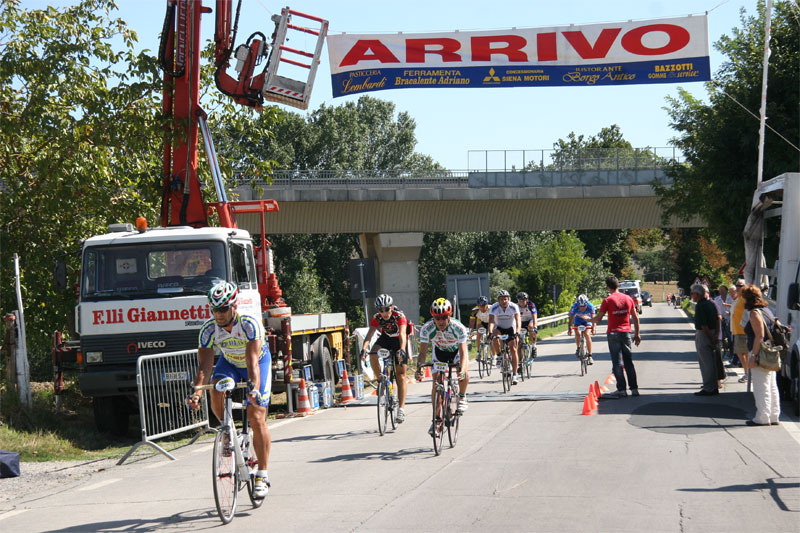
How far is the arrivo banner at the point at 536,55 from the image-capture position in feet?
66.5

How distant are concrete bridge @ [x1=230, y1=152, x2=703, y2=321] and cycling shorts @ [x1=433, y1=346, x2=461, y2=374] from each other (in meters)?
30.6

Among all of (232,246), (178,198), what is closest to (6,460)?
(232,246)

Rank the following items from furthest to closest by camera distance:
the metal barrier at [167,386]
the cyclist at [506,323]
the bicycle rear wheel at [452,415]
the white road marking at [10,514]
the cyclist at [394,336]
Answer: the cyclist at [506,323]
the metal barrier at [167,386]
the cyclist at [394,336]
the bicycle rear wheel at [452,415]
the white road marking at [10,514]

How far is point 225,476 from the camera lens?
7.55m

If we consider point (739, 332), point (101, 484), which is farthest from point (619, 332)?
point (101, 484)

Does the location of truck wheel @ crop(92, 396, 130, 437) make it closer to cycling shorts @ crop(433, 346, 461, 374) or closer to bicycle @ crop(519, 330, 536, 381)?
cycling shorts @ crop(433, 346, 461, 374)

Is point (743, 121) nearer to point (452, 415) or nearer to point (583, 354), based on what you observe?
point (583, 354)

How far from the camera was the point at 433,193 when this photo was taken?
4425 cm

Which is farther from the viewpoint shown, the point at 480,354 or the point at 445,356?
the point at 480,354

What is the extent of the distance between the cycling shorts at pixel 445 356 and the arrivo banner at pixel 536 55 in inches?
391

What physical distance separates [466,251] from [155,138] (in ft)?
196

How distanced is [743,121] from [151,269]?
20198 mm

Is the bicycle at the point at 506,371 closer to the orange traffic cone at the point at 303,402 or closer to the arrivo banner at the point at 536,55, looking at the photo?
the orange traffic cone at the point at 303,402

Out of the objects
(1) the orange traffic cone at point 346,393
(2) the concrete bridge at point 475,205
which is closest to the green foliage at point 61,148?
(1) the orange traffic cone at point 346,393
